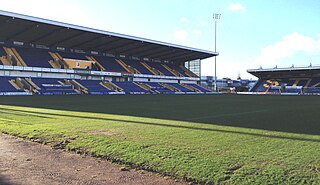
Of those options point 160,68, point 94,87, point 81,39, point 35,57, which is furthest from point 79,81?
point 160,68

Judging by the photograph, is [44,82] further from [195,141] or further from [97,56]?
[195,141]

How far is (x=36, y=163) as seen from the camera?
547 cm

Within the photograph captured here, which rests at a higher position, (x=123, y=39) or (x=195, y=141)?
(x=123, y=39)

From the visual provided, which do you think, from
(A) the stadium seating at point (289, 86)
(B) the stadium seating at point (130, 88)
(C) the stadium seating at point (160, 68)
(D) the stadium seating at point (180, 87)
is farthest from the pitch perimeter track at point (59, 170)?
(A) the stadium seating at point (289, 86)

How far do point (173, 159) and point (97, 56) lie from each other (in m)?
59.3

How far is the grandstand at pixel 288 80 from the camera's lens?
69.1m

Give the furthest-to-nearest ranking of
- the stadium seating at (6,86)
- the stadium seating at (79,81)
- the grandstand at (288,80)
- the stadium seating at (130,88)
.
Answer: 1. the grandstand at (288,80)
2. the stadium seating at (130,88)
3. the stadium seating at (79,81)
4. the stadium seating at (6,86)

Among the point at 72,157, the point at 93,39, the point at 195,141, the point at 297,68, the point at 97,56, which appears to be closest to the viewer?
the point at 72,157

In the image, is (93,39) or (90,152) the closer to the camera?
(90,152)

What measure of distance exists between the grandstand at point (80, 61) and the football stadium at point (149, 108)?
19 cm

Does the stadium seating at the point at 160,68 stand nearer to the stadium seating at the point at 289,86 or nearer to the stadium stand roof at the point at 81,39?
the stadium stand roof at the point at 81,39

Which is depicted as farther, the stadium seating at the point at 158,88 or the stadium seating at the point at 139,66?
the stadium seating at the point at 139,66

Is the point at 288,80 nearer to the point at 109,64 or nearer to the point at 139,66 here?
the point at 139,66

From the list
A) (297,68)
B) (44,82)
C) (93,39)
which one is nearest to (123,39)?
(93,39)
